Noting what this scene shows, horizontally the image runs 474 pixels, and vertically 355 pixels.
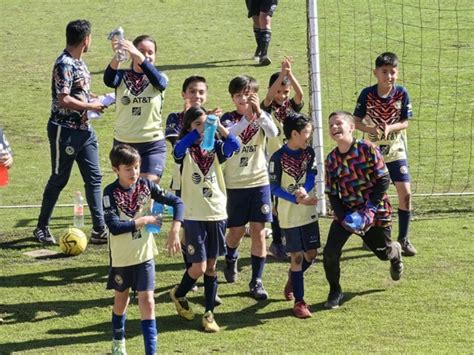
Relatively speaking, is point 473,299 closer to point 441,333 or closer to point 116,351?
point 441,333

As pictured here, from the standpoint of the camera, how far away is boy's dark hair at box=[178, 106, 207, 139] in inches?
343

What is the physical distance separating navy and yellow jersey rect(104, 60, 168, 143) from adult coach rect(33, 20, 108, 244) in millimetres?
456

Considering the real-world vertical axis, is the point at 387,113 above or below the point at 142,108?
below

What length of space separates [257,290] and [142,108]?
2066 millimetres

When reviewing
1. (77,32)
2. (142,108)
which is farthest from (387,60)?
(77,32)

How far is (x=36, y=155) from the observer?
50.2 feet

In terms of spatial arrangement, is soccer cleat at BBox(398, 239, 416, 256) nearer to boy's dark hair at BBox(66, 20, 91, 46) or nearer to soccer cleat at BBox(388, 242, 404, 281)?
soccer cleat at BBox(388, 242, 404, 281)

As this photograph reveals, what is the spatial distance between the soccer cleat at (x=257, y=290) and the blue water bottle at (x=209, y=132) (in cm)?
143

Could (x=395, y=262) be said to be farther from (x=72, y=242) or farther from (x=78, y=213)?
(x=78, y=213)

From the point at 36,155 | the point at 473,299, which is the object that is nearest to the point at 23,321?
the point at 473,299

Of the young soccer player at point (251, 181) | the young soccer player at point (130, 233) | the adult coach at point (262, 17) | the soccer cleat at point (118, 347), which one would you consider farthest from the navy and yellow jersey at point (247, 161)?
the adult coach at point (262, 17)

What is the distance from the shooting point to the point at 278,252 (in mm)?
10641

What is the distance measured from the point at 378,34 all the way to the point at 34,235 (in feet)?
37.7

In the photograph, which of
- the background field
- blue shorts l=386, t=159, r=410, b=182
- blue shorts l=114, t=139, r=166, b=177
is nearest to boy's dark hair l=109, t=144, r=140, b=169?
the background field
